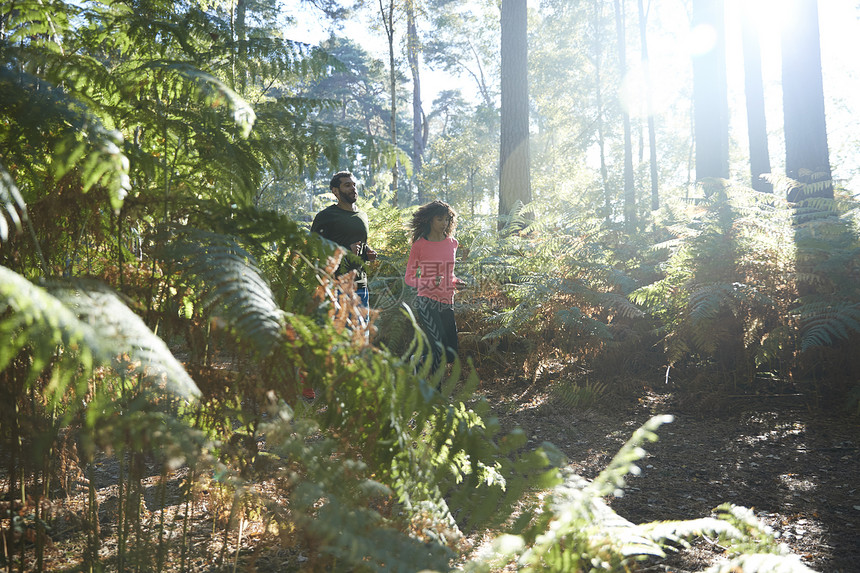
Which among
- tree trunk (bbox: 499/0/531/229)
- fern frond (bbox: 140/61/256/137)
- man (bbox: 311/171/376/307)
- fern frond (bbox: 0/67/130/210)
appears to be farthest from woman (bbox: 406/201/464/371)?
fern frond (bbox: 0/67/130/210)

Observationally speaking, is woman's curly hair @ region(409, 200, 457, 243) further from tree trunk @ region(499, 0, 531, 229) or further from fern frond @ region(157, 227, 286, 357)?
fern frond @ region(157, 227, 286, 357)

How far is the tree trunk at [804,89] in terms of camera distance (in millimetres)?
6574

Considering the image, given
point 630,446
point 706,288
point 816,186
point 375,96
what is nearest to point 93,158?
point 630,446

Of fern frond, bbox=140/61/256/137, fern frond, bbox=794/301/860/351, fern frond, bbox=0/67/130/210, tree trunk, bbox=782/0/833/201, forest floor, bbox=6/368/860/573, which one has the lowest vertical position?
forest floor, bbox=6/368/860/573

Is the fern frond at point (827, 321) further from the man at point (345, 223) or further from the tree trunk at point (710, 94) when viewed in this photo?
the tree trunk at point (710, 94)

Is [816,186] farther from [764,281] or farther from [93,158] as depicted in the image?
[93,158]

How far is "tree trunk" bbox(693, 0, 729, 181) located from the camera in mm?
10258

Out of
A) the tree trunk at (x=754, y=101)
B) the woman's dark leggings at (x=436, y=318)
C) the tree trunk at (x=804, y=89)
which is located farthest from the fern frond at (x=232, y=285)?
the tree trunk at (x=754, y=101)

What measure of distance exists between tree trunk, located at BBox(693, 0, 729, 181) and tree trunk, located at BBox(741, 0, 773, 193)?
1.57 ft

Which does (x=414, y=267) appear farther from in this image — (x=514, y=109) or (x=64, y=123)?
(x=514, y=109)

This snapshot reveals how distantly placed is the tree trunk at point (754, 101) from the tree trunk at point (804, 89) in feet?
12.9

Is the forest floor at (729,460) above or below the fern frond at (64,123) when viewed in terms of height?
below

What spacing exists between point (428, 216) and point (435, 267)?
46cm

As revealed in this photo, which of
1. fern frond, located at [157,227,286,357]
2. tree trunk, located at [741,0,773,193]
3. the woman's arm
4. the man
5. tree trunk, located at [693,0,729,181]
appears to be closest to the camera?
fern frond, located at [157,227,286,357]
